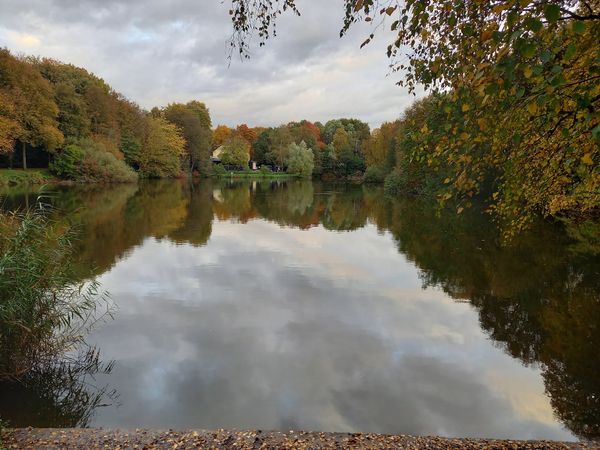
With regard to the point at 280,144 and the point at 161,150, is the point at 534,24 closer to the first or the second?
the point at 161,150

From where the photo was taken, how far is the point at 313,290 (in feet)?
39.0

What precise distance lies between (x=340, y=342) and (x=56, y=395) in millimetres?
4680

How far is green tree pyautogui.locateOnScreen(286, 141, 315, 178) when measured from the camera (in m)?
90.4

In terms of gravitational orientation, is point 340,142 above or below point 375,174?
above

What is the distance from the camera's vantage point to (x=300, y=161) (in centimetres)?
9025

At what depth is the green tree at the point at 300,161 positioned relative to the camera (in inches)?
3561

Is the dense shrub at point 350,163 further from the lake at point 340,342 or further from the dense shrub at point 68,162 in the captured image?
the lake at point 340,342

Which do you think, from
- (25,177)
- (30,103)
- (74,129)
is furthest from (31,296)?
(74,129)

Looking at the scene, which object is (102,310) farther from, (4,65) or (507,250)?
(4,65)

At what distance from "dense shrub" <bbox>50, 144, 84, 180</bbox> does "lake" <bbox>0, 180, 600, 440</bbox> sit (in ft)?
120

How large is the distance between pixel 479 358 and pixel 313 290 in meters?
4.84

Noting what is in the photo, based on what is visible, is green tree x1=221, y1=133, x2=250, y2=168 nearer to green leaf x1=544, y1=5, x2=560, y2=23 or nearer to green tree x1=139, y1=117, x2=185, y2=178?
→ green tree x1=139, y1=117, x2=185, y2=178

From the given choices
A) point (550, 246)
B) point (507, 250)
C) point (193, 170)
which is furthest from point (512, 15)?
point (193, 170)

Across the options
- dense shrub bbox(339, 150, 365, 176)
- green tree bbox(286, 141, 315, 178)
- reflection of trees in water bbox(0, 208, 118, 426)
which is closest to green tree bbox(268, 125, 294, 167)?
green tree bbox(286, 141, 315, 178)
